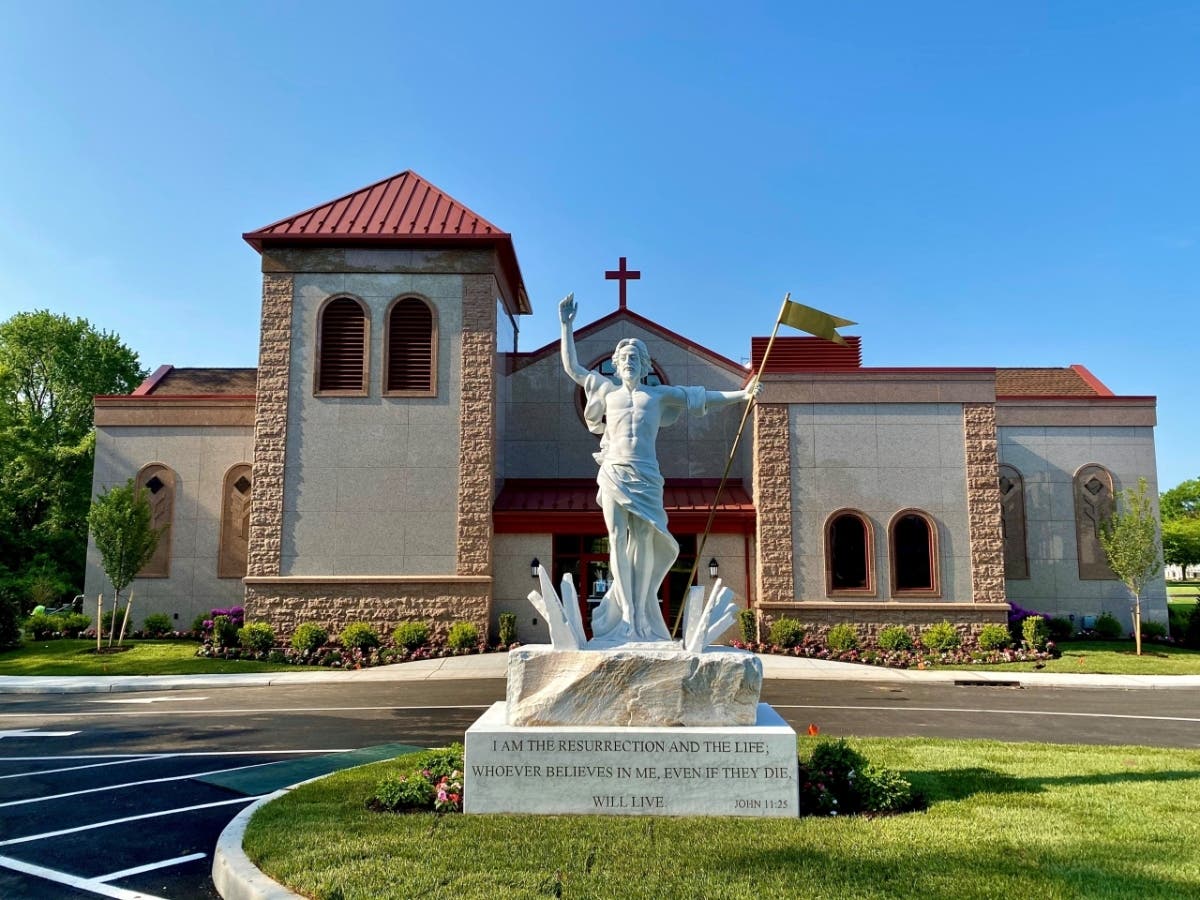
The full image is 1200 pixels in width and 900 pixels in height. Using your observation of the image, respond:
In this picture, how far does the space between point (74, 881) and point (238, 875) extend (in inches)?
54.0

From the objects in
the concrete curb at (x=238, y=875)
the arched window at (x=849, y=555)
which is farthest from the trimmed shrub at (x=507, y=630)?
the concrete curb at (x=238, y=875)

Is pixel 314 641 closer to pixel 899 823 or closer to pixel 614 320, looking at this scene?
pixel 614 320

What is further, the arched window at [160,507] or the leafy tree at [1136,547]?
the arched window at [160,507]

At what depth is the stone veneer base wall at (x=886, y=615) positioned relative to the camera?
2114 cm

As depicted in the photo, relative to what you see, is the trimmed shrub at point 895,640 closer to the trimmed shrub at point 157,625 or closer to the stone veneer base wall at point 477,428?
the stone veneer base wall at point 477,428

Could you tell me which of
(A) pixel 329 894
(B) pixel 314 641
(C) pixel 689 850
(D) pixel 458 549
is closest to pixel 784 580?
(D) pixel 458 549

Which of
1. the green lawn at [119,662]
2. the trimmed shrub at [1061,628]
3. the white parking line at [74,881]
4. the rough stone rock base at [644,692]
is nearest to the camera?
the white parking line at [74,881]

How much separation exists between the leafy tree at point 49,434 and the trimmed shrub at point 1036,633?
31017 mm

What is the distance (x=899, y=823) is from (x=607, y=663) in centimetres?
259

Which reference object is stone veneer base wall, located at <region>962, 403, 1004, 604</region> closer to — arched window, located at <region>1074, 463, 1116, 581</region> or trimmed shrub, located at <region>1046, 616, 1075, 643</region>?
trimmed shrub, located at <region>1046, 616, 1075, 643</region>

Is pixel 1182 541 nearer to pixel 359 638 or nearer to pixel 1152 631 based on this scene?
pixel 1152 631

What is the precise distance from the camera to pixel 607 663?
23.6ft

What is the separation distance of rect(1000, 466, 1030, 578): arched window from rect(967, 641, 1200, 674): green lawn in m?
2.47

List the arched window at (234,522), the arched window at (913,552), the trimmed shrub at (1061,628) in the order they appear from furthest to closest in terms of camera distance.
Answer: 1. the arched window at (234,522)
2. the trimmed shrub at (1061,628)
3. the arched window at (913,552)
